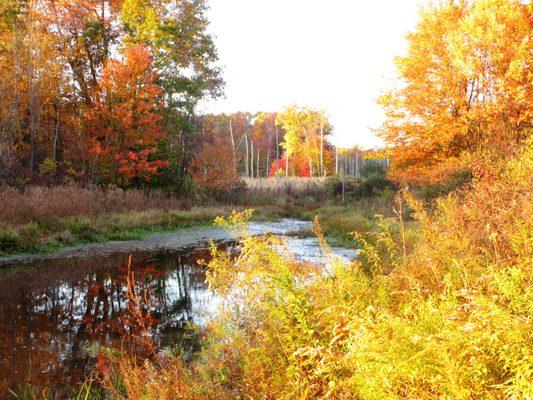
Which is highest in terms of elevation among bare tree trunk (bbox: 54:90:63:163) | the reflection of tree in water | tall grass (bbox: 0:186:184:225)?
bare tree trunk (bbox: 54:90:63:163)

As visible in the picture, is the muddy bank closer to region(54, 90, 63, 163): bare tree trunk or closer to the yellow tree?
the yellow tree

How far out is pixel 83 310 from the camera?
7906 mm

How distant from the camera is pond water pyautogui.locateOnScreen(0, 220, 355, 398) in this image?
17.9 ft

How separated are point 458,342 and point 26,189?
695 inches

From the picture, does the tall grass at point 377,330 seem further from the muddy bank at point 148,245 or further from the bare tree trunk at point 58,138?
the bare tree trunk at point 58,138

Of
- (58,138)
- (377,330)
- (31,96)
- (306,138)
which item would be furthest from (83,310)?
(306,138)

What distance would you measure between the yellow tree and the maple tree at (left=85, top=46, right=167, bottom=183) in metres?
11.0

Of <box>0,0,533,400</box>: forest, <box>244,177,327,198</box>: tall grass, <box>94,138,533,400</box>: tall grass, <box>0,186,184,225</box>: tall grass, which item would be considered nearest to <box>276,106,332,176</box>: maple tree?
<box>244,177,327,198</box>: tall grass

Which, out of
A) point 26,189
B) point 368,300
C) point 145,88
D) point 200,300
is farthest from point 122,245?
point 368,300

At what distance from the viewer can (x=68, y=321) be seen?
724 cm

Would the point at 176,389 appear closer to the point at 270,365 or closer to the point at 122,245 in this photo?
the point at 270,365

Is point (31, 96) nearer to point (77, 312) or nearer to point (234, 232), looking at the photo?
point (77, 312)

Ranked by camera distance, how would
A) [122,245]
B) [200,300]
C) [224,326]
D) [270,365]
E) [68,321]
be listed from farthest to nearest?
[122,245], [200,300], [68,321], [224,326], [270,365]

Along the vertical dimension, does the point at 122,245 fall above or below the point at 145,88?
below
